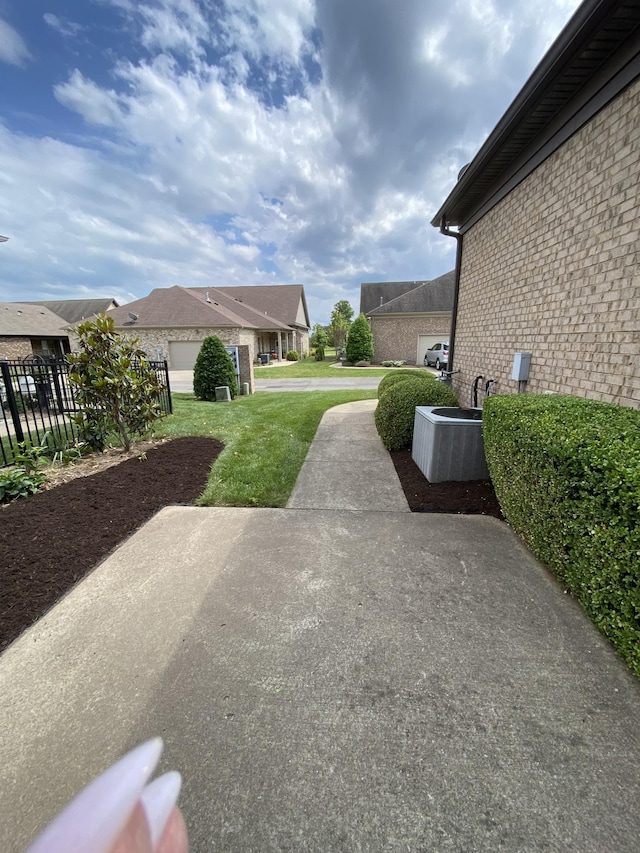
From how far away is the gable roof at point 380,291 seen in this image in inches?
1275

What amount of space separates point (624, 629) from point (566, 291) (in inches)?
123

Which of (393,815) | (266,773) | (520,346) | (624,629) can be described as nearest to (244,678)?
(266,773)

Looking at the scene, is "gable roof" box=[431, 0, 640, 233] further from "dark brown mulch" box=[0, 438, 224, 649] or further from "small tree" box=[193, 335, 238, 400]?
"small tree" box=[193, 335, 238, 400]

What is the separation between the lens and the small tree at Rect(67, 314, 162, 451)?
498 cm

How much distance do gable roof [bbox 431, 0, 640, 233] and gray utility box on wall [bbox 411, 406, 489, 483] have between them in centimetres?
305

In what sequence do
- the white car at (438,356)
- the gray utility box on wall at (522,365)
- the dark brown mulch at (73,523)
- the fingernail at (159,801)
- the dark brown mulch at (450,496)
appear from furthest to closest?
the white car at (438,356) < the gray utility box on wall at (522,365) < the dark brown mulch at (450,496) < the dark brown mulch at (73,523) < the fingernail at (159,801)

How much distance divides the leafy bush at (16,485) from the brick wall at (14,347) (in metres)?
20.6

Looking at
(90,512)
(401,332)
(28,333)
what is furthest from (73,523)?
(401,332)

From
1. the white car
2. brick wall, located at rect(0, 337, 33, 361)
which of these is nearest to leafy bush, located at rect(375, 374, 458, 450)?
the white car

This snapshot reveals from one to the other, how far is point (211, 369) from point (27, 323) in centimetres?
2053

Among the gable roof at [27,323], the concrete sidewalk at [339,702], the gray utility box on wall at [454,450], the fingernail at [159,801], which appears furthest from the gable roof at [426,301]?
the fingernail at [159,801]

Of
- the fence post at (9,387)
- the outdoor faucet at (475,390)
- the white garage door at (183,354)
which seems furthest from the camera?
the white garage door at (183,354)

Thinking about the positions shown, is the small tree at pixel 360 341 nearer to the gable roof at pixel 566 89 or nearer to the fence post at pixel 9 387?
the gable roof at pixel 566 89

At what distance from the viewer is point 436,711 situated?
1.69 metres
